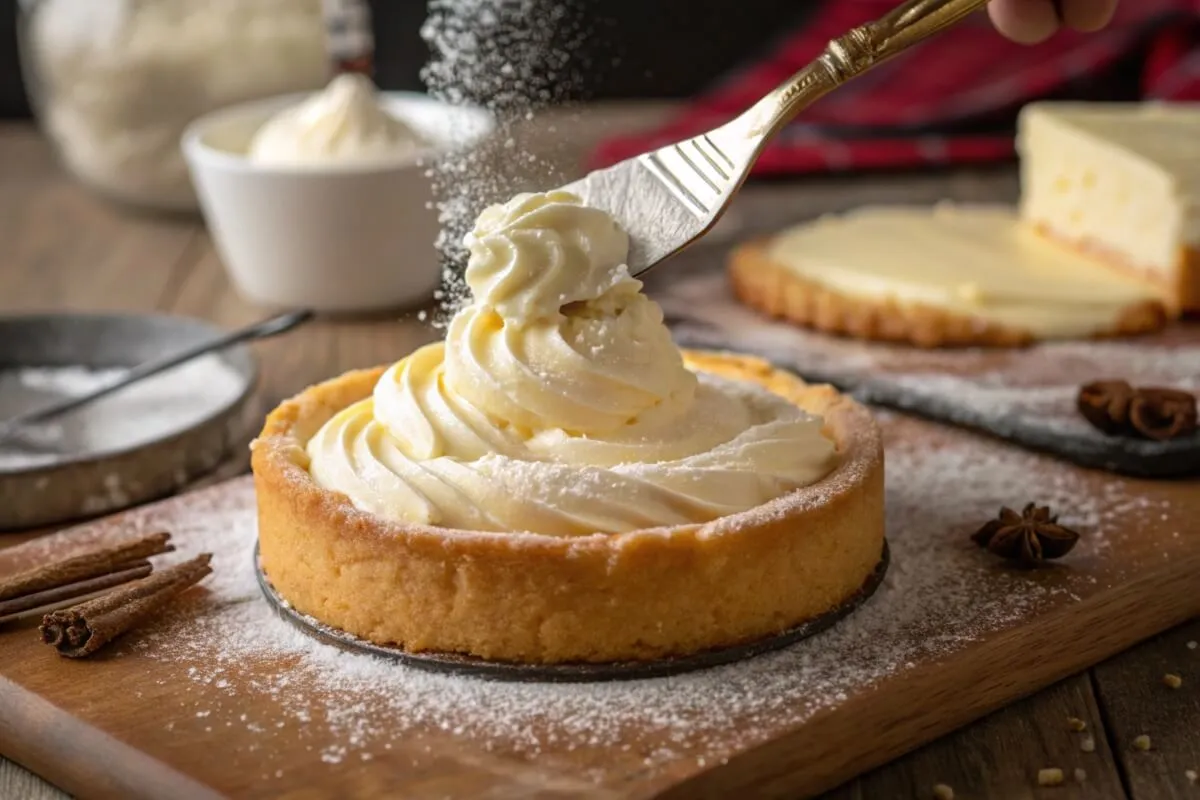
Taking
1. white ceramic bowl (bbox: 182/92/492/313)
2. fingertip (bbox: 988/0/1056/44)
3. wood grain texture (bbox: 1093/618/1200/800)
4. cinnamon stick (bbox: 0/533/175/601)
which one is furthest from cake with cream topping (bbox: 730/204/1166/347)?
cinnamon stick (bbox: 0/533/175/601)

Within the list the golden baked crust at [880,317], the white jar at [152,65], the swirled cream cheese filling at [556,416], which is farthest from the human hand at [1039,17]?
the white jar at [152,65]

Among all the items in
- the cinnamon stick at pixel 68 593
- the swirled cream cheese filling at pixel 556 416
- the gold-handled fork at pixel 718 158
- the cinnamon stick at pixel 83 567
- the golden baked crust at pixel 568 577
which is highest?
the gold-handled fork at pixel 718 158

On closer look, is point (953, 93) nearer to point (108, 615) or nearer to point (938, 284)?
point (938, 284)

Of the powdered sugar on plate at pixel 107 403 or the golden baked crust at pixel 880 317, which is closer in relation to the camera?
the powdered sugar on plate at pixel 107 403

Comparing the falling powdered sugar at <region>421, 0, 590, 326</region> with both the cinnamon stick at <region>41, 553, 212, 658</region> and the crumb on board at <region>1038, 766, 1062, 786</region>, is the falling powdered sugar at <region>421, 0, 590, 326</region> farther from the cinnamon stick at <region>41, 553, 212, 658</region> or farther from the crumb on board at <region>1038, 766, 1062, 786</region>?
the crumb on board at <region>1038, 766, 1062, 786</region>

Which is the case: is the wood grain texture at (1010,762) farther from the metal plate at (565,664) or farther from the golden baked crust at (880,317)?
the golden baked crust at (880,317)
